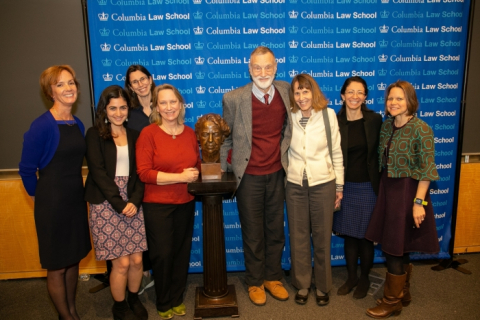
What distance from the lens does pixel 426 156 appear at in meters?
2.39

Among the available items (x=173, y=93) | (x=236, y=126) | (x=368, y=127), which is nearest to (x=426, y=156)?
(x=368, y=127)

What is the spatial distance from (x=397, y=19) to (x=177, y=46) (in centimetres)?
217

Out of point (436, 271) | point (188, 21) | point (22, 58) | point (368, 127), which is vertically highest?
point (188, 21)

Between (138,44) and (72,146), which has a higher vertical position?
(138,44)

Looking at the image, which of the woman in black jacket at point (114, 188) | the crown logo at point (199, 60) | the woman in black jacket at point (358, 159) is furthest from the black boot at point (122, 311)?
the crown logo at point (199, 60)

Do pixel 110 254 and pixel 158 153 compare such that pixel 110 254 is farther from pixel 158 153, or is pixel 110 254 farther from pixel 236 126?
pixel 236 126

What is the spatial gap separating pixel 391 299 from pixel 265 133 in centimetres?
167

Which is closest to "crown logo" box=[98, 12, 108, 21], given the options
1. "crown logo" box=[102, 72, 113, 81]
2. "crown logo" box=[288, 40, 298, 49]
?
"crown logo" box=[102, 72, 113, 81]

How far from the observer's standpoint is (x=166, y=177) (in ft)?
7.59

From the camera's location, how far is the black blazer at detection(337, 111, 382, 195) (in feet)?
8.80

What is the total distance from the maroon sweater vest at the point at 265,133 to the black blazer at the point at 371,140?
0.53 metres

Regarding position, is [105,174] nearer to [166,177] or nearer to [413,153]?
[166,177]

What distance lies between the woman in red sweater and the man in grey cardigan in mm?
373

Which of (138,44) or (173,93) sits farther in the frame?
(138,44)
